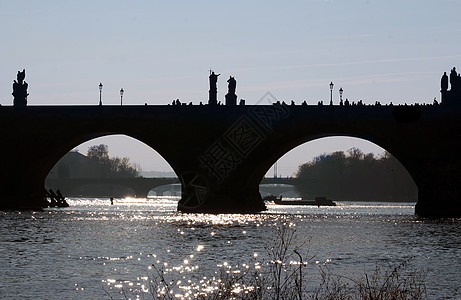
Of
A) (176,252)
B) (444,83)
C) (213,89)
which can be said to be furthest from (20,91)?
(176,252)

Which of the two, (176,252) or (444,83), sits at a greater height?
(444,83)

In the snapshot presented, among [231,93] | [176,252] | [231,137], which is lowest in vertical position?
[176,252]

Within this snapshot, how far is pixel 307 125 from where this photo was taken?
7650 centimetres

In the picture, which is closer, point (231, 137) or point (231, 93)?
point (231, 137)

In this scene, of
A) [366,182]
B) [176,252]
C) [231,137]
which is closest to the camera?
[176,252]

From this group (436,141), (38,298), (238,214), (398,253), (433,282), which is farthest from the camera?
→ (238,214)

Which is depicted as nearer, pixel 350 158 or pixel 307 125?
pixel 307 125

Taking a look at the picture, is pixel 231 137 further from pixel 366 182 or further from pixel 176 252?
pixel 366 182

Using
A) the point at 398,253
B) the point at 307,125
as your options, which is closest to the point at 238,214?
the point at 307,125

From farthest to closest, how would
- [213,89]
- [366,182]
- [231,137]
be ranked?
[366,182]
[213,89]
[231,137]

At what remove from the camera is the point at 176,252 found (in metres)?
39.7

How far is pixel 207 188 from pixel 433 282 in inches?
1957

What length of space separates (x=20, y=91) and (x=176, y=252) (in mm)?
47513

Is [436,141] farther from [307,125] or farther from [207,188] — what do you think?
[207,188]
